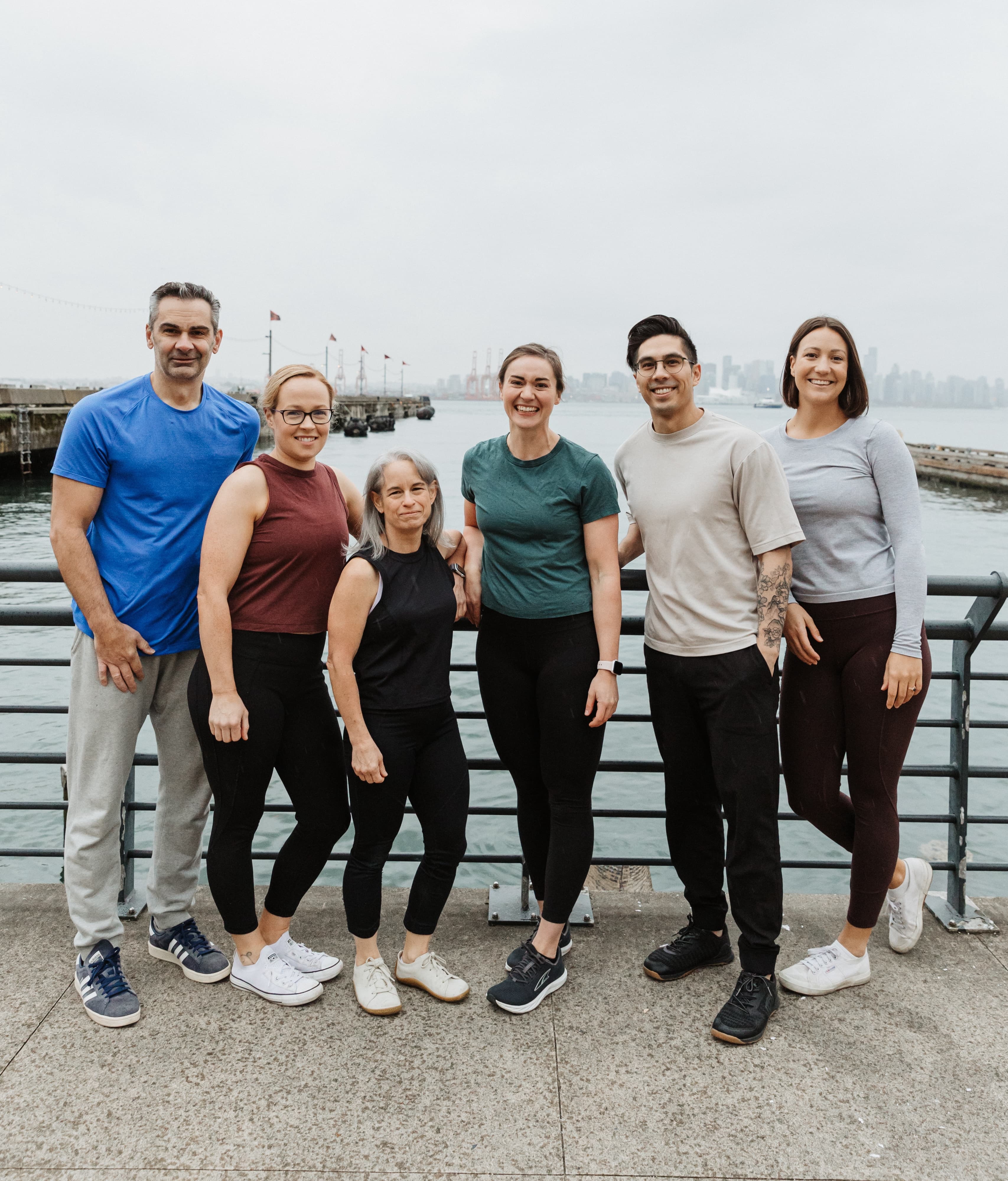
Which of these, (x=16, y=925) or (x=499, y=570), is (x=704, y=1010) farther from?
(x=16, y=925)

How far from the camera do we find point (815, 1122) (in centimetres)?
225

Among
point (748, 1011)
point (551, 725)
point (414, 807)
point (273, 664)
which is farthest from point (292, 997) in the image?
point (748, 1011)

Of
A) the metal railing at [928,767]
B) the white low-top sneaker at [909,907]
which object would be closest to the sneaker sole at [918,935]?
the white low-top sneaker at [909,907]

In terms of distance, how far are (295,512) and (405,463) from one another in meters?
0.36

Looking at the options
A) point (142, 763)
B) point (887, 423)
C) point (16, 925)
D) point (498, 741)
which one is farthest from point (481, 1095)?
point (887, 423)

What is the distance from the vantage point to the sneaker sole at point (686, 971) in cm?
287

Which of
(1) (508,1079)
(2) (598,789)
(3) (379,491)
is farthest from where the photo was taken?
(2) (598,789)

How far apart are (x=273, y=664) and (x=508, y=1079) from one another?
4.40 feet

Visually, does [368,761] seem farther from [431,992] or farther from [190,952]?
[190,952]

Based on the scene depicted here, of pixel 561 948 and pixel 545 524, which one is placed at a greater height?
pixel 545 524

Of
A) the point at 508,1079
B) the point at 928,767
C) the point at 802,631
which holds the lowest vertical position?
the point at 508,1079

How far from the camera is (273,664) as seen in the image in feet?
8.61

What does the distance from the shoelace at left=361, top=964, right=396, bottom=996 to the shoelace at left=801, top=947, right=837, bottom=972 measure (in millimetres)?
1340

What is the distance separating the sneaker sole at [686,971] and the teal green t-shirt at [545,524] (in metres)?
1.23
